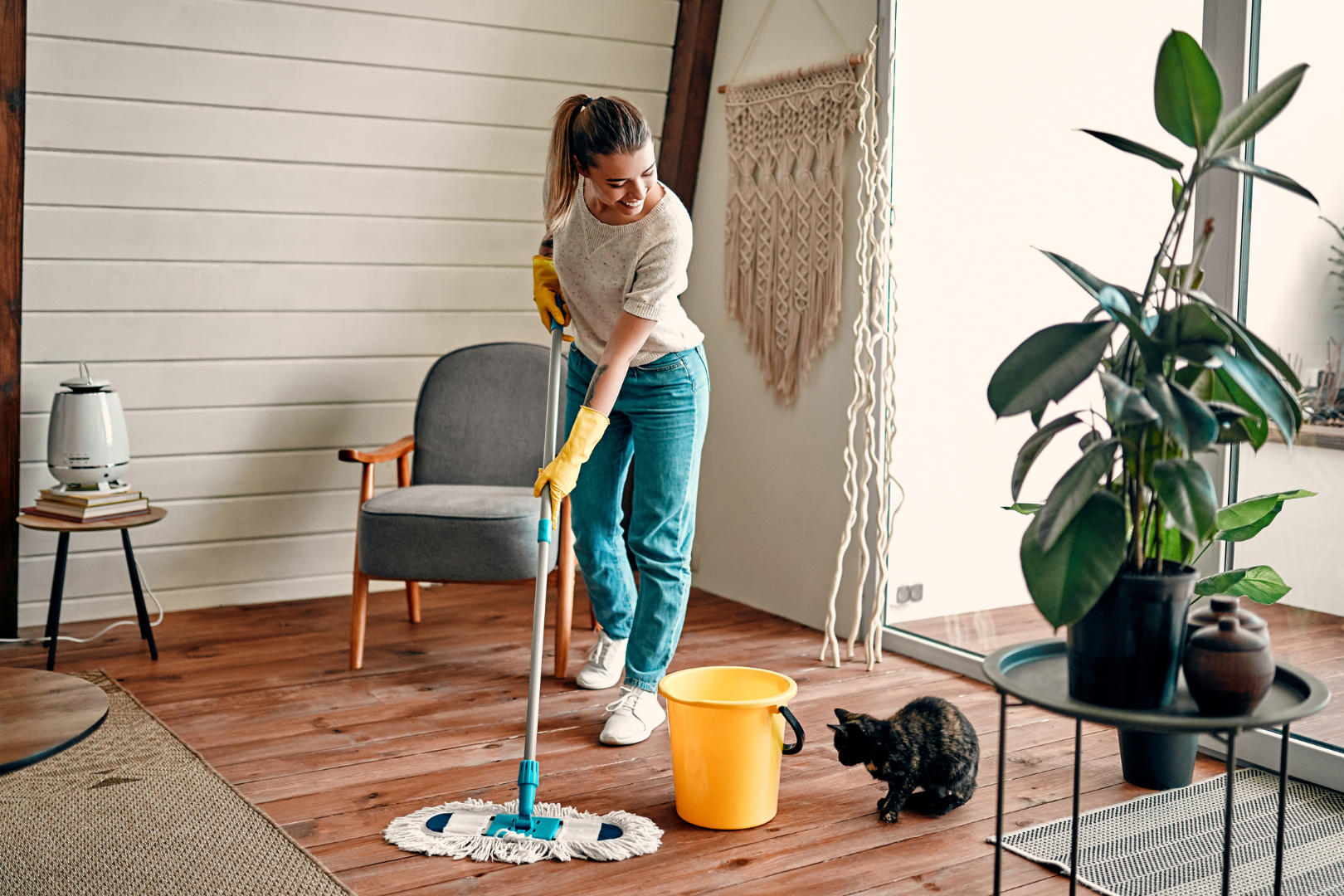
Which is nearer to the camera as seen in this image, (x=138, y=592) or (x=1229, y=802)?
(x=1229, y=802)

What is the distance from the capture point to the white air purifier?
9.51ft

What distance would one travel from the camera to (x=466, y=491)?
304cm

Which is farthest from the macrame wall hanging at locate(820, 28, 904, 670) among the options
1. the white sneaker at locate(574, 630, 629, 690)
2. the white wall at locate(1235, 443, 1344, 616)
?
the white wall at locate(1235, 443, 1344, 616)

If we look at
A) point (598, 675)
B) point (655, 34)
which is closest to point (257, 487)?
point (598, 675)

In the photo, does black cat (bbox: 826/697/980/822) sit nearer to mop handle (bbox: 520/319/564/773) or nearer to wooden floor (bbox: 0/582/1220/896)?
wooden floor (bbox: 0/582/1220/896)

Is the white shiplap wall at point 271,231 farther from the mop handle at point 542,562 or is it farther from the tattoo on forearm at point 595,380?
the tattoo on forearm at point 595,380

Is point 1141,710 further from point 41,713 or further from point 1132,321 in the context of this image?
point 41,713

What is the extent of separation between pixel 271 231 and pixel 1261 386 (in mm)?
2755

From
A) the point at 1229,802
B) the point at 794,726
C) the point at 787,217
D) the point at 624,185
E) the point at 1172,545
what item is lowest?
the point at 794,726

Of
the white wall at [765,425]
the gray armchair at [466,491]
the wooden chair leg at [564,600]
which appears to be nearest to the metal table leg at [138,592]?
the gray armchair at [466,491]

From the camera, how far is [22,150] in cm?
290

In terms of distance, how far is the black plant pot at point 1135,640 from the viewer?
1232 mm

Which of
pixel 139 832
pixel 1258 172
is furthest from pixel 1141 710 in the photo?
pixel 139 832

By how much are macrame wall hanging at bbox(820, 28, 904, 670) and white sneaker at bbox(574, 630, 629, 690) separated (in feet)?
1.78
